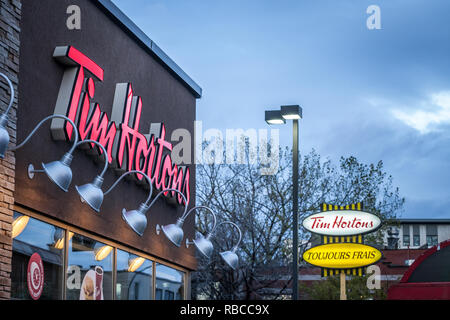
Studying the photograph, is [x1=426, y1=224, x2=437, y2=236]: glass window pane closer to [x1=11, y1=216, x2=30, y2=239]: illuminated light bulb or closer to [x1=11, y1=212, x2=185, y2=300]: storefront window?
[x1=11, y1=212, x2=185, y2=300]: storefront window

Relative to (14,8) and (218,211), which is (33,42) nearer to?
(14,8)

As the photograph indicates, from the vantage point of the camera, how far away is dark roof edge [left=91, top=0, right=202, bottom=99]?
14522mm

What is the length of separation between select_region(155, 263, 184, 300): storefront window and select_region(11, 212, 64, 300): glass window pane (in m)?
4.89

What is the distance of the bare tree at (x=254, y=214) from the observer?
2942 centimetres

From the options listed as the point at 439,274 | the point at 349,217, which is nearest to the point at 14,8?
the point at 349,217

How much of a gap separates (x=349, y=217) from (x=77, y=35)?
8.52 m

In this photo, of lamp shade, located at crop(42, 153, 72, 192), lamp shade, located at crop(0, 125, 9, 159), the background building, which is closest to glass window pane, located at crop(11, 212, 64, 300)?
lamp shade, located at crop(42, 153, 72, 192)

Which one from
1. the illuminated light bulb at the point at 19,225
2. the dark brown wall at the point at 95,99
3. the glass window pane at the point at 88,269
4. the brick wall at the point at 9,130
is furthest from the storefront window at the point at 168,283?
the brick wall at the point at 9,130

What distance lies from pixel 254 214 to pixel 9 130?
20.3 metres

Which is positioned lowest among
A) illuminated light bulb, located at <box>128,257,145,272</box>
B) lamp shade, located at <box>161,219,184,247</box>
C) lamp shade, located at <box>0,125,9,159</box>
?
illuminated light bulb, located at <box>128,257,145,272</box>

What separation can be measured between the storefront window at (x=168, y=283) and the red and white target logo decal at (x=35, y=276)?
5.46 m

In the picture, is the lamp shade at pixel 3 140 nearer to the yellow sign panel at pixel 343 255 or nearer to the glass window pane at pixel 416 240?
the yellow sign panel at pixel 343 255

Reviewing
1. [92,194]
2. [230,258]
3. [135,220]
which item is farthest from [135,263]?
[92,194]

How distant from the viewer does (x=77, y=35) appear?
1327 cm
